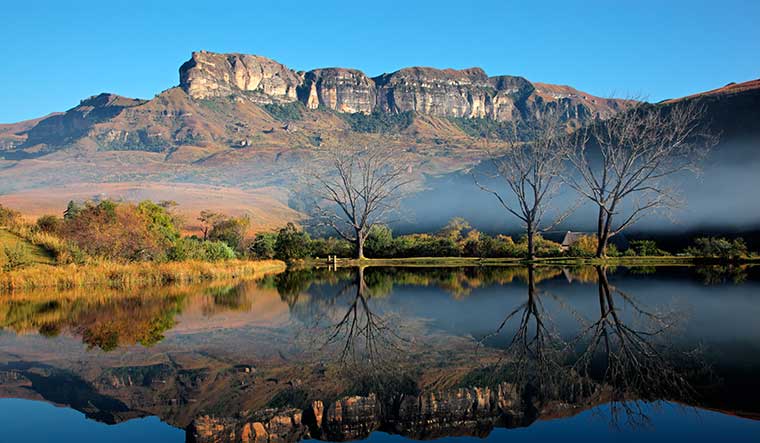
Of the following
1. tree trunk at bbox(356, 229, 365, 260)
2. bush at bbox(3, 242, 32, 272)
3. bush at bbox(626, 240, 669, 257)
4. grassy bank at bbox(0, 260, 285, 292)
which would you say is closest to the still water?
grassy bank at bbox(0, 260, 285, 292)

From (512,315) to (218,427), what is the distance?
8.05 meters

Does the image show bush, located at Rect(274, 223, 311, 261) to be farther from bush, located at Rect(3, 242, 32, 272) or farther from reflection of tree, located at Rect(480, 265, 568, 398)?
reflection of tree, located at Rect(480, 265, 568, 398)

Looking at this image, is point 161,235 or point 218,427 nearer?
point 218,427

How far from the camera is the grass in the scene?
944 inches

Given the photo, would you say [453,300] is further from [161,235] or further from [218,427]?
[161,235]

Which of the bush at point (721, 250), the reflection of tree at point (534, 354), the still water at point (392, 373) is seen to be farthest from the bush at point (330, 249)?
the reflection of tree at point (534, 354)

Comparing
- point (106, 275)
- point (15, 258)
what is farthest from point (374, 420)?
point (15, 258)

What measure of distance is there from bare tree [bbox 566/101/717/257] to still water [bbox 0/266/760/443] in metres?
21.0

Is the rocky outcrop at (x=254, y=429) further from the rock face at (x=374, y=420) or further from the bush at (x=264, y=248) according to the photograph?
the bush at (x=264, y=248)

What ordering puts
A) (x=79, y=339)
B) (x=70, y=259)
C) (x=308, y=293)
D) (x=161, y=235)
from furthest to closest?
(x=161, y=235) → (x=70, y=259) → (x=308, y=293) → (x=79, y=339)

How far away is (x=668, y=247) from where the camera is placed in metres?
44.4

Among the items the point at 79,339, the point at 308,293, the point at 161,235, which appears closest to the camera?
the point at 79,339

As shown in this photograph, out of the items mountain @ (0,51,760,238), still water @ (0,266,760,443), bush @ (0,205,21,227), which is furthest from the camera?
mountain @ (0,51,760,238)

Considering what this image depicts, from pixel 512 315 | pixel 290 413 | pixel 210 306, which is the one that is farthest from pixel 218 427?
pixel 210 306
